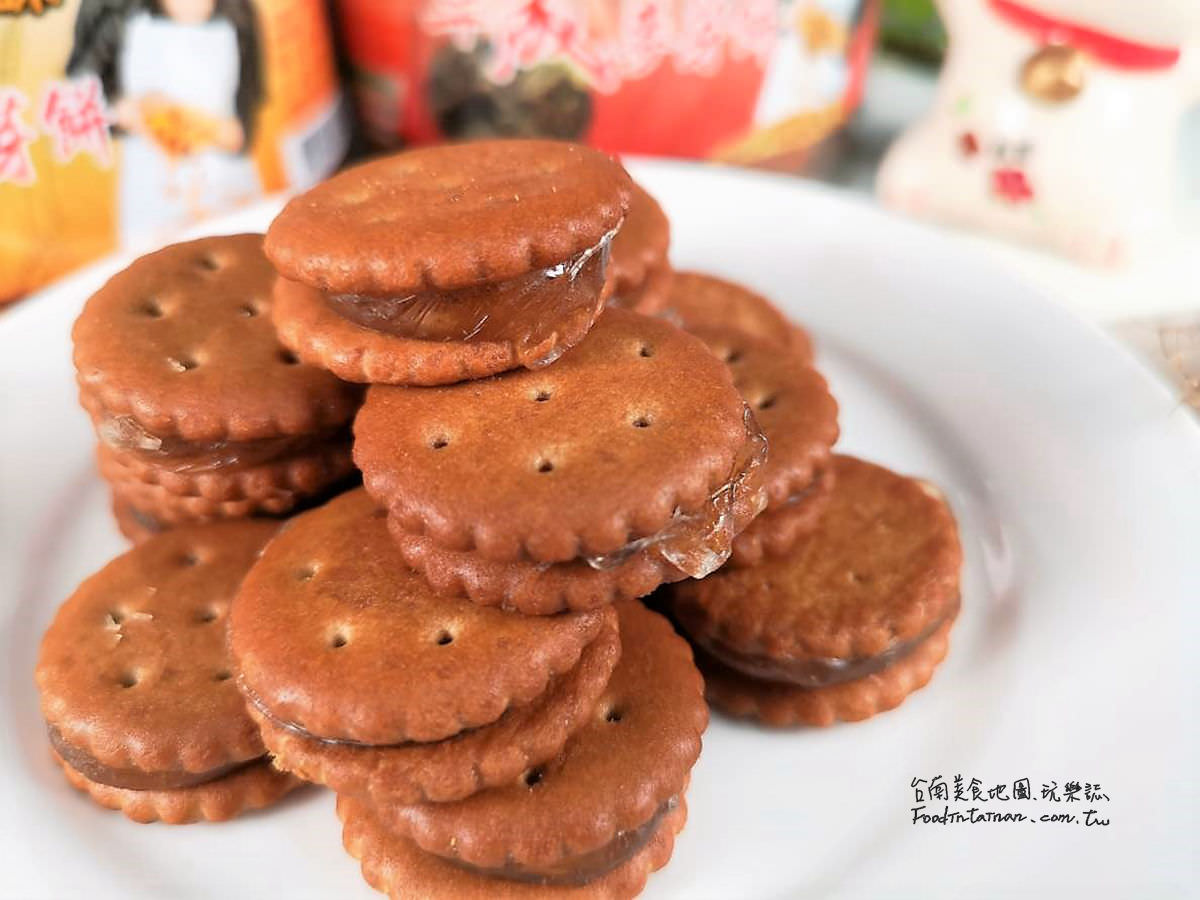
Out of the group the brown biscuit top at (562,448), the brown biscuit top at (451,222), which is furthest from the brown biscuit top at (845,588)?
the brown biscuit top at (451,222)

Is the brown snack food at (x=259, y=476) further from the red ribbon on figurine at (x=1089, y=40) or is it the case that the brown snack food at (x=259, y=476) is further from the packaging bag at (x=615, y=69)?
the red ribbon on figurine at (x=1089, y=40)

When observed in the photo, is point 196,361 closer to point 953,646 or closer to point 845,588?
point 845,588

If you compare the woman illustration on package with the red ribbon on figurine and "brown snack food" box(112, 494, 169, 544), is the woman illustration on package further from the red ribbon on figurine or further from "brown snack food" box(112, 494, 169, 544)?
the red ribbon on figurine

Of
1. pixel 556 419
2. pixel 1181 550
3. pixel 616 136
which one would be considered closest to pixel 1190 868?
pixel 1181 550

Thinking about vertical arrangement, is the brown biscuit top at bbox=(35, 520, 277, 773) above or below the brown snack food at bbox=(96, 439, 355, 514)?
below

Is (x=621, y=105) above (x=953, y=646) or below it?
above

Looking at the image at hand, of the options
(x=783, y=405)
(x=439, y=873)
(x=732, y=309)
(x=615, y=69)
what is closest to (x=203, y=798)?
(x=439, y=873)

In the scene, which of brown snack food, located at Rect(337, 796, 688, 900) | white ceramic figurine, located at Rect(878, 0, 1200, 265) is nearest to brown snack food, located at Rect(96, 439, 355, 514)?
brown snack food, located at Rect(337, 796, 688, 900)
